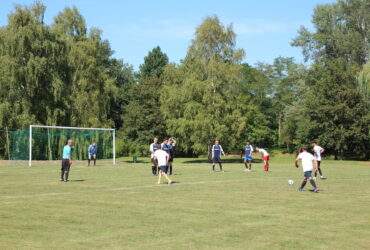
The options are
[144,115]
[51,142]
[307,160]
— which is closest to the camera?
[307,160]

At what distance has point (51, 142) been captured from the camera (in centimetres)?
4759

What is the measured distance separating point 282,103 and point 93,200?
261 feet

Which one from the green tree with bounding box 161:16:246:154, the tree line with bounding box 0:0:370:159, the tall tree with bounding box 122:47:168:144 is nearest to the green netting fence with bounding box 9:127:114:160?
the tree line with bounding box 0:0:370:159

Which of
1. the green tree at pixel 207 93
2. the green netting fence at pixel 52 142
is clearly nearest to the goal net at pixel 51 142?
the green netting fence at pixel 52 142

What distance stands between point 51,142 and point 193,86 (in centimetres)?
1705

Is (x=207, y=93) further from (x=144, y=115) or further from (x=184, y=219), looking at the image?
(x=184, y=219)

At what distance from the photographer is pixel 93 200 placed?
50.0 feet

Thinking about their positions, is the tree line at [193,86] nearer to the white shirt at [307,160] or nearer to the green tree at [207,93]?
the green tree at [207,93]

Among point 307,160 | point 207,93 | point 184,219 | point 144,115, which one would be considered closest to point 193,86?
point 207,93

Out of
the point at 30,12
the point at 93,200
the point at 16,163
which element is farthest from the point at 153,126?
the point at 93,200

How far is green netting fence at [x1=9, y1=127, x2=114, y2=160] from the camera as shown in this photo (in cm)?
4556

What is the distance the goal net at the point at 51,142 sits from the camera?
149 feet

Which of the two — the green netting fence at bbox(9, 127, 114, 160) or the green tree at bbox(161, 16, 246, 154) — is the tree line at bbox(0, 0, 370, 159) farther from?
the green netting fence at bbox(9, 127, 114, 160)

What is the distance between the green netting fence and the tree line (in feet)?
8.38
